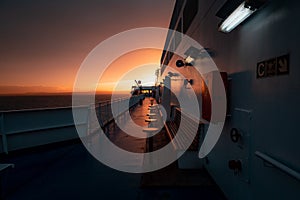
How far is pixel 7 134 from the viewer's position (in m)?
4.39

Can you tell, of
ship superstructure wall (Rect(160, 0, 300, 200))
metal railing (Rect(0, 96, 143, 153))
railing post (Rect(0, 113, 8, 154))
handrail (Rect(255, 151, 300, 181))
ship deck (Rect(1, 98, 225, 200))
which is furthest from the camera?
metal railing (Rect(0, 96, 143, 153))

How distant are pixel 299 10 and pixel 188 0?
4763 millimetres

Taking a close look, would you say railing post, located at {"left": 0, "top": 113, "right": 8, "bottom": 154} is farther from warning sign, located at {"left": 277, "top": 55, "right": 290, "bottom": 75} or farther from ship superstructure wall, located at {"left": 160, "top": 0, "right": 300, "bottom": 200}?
warning sign, located at {"left": 277, "top": 55, "right": 290, "bottom": 75}

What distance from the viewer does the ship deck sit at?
2.78 meters

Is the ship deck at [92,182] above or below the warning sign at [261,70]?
below

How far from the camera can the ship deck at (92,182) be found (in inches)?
109

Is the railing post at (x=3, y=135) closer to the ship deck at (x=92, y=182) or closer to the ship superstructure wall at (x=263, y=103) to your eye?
the ship deck at (x=92, y=182)

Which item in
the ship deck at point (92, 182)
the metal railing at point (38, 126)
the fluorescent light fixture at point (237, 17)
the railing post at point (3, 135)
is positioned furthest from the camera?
the metal railing at point (38, 126)

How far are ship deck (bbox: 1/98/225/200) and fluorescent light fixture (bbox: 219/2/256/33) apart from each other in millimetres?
2271

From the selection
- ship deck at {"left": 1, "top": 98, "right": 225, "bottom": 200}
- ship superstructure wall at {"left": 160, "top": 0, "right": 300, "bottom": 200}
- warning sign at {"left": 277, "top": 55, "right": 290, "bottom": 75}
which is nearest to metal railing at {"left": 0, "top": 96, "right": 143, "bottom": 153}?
ship deck at {"left": 1, "top": 98, "right": 225, "bottom": 200}

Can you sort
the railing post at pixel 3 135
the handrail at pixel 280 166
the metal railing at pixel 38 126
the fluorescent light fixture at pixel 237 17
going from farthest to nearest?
the metal railing at pixel 38 126 < the railing post at pixel 3 135 < the fluorescent light fixture at pixel 237 17 < the handrail at pixel 280 166

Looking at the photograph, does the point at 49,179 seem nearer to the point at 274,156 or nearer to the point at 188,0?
the point at 274,156

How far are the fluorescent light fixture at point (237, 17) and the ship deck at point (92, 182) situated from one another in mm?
2271

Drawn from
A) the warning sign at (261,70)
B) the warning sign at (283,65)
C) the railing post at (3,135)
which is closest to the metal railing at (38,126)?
the railing post at (3,135)
